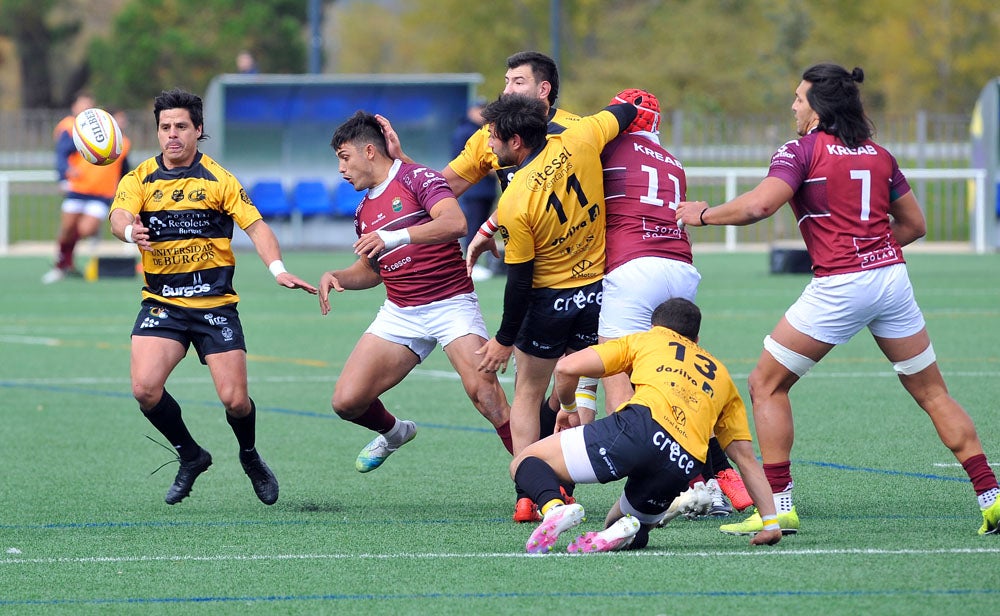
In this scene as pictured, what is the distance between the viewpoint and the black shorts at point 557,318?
699 cm

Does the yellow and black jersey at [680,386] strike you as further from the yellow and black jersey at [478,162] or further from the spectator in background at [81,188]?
the spectator in background at [81,188]

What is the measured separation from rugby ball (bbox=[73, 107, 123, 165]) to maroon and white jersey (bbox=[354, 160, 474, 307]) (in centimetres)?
161

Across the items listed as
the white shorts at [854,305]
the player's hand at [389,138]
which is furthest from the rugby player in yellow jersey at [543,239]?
the white shorts at [854,305]

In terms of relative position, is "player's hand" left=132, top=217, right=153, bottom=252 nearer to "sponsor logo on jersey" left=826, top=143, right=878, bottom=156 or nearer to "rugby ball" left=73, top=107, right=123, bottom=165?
"rugby ball" left=73, top=107, right=123, bottom=165

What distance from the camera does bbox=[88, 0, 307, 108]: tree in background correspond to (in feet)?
162

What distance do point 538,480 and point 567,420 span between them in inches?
40.6

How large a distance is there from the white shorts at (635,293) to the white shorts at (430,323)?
818mm

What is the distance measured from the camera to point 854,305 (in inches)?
249

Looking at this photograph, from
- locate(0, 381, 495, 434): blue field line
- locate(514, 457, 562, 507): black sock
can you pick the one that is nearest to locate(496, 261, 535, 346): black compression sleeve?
locate(514, 457, 562, 507): black sock

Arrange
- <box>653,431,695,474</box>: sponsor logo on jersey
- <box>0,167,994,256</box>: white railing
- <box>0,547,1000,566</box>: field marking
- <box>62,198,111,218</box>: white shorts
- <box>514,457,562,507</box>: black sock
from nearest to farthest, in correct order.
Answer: <box>0,547,1000,566</box>: field marking, <box>653,431,695,474</box>: sponsor logo on jersey, <box>514,457,562,507</box>: black sock, <box>62,198,111,218</box>: white shorts, <box>0,167,994,256</box>: white railing

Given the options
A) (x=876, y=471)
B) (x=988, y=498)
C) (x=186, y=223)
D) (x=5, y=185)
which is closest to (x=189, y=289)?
(x=186, y=223)

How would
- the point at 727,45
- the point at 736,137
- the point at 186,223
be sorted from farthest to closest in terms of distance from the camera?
the point at 727,45
the point at 736,137
the point at 186,223

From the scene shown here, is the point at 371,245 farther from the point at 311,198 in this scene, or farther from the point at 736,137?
the point at 736,137

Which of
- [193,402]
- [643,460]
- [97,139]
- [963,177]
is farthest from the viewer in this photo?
[963,177]
